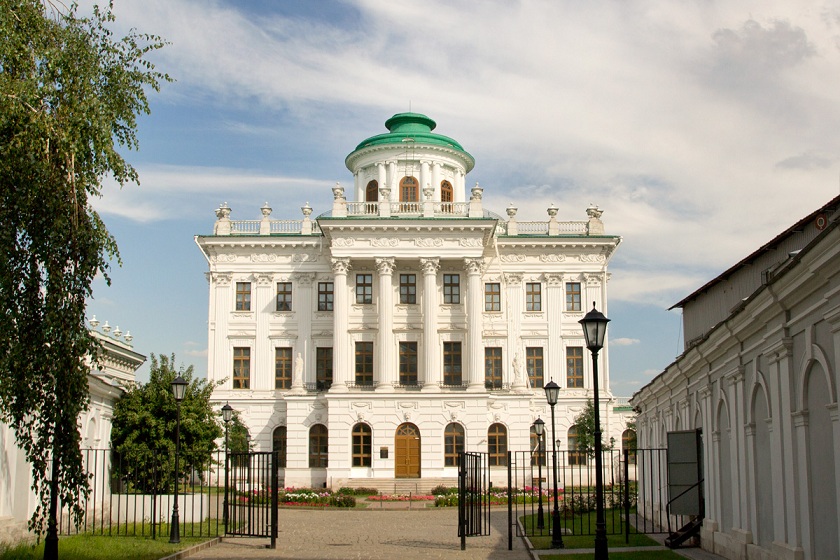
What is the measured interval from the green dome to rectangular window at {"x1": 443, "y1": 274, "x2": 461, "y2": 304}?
941cm

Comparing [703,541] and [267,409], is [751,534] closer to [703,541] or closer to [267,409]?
[703,541]

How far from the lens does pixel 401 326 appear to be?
55.5m

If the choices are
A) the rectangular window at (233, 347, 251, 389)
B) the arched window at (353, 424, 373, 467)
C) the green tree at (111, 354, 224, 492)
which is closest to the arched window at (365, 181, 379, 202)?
the rectangular window at (233, 347, 251, 389)

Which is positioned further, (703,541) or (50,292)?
(703,541)

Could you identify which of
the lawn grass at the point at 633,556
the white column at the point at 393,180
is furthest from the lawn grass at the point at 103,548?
the white column at the point at 393,180

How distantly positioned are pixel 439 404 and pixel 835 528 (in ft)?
132

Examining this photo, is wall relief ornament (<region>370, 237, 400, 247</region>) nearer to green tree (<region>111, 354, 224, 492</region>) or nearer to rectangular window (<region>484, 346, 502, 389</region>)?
rectangular window (<region>484, 346, 502, 389</region>)

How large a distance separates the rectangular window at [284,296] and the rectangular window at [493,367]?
38.8 feet

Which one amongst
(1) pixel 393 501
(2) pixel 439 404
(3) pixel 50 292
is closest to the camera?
(3) pixel 50 292

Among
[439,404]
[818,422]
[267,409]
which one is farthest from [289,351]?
[818,422]

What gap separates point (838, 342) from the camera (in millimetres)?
11516

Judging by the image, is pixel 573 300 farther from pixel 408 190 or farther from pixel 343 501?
pixel 343 501

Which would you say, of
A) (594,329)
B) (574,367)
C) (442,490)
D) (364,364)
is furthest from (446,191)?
(594,329)

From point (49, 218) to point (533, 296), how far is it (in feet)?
149
